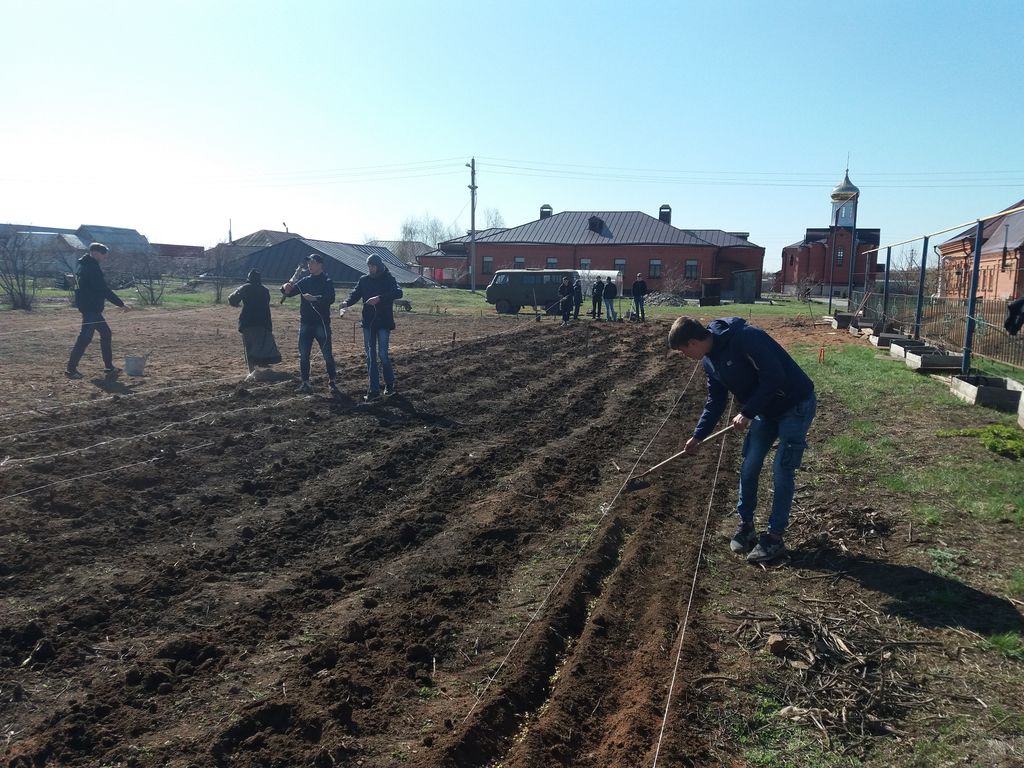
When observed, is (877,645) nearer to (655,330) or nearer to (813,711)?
(813,711)

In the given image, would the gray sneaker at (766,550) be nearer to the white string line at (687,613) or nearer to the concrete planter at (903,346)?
the white string line at (687,613)

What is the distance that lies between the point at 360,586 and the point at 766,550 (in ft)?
8.72

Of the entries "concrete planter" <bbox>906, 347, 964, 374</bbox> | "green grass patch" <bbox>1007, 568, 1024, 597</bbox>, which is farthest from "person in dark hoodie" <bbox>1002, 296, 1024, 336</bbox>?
"green grass patch" <bbox>1007, 568, 1024, 597</bbox>

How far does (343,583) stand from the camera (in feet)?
15.7

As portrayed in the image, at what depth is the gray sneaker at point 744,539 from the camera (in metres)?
5.45

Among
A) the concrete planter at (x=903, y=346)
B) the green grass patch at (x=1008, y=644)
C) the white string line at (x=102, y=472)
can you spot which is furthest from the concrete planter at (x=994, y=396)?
the white string line at (x=102, y=472)

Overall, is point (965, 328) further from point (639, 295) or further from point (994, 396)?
point (639, 295)

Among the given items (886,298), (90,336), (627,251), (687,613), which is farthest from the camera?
(627,251)

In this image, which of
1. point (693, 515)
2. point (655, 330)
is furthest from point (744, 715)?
point (655, 330)

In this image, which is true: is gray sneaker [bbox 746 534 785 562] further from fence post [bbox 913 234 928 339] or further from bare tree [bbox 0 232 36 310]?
bare tree [bbox 0 232 36 310]

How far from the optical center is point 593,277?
38750 mm

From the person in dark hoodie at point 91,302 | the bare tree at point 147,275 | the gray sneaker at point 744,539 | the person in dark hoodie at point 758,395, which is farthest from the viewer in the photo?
the bare tree at point 147,275

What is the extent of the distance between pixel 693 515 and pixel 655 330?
16.9 meters

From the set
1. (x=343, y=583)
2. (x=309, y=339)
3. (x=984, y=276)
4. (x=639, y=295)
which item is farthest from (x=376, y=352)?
(x=639, y=295)
